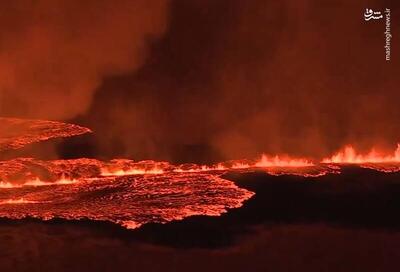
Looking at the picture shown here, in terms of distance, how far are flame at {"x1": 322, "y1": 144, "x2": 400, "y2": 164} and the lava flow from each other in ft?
0.09

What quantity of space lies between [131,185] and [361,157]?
7.59m

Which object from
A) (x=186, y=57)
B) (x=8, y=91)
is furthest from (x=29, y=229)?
(x=186, y=57)

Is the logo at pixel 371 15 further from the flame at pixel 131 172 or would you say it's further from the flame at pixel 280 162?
the flame at pixel 131 172

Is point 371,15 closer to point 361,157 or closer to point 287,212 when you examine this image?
point 361,157

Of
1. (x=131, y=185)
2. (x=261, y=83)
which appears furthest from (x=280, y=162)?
(x=261, y=83)

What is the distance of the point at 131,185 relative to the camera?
11.6 meters

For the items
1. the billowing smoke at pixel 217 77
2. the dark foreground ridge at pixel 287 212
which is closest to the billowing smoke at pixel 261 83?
the billowing smoke at pixel 217 77

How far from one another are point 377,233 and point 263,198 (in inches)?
101

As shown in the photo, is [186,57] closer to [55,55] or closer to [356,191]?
[55,55]

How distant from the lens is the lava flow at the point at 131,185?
9844 mm

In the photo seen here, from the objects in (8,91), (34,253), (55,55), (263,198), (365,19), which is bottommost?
(34,253)

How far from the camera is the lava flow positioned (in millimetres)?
9844

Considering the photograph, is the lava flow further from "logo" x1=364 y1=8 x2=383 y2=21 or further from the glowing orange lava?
"logo" x1=364 y1=8 x2=383 y2=21

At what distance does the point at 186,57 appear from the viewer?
28.0m
